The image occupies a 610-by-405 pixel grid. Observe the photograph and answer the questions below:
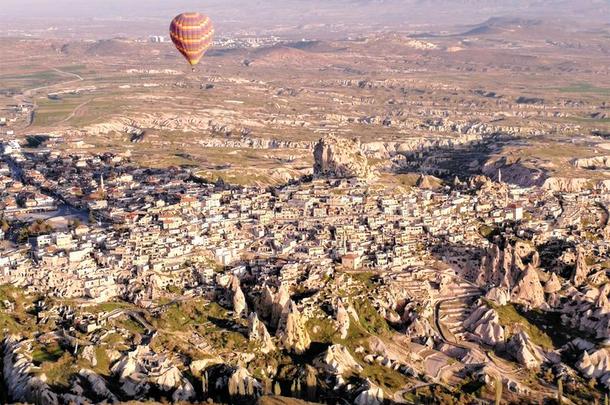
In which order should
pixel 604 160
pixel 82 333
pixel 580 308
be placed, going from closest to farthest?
pixel 82 333 < pixel 580 308 < pixel 604 160

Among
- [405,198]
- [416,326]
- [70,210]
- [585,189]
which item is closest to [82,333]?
[416,326]

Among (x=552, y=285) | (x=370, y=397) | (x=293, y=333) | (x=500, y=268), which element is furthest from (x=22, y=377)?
(x=552, y=285)

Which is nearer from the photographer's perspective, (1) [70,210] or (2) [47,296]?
(2) [47,296]

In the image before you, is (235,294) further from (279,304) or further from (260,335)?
(260,335)

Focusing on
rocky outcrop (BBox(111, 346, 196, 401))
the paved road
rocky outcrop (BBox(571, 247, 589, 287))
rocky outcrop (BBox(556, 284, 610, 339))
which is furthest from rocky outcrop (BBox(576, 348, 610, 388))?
the paved road

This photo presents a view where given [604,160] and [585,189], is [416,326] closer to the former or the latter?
[585,189]

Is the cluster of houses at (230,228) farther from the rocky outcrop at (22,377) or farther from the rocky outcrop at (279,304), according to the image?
the rocky outcrop at (22,377)
